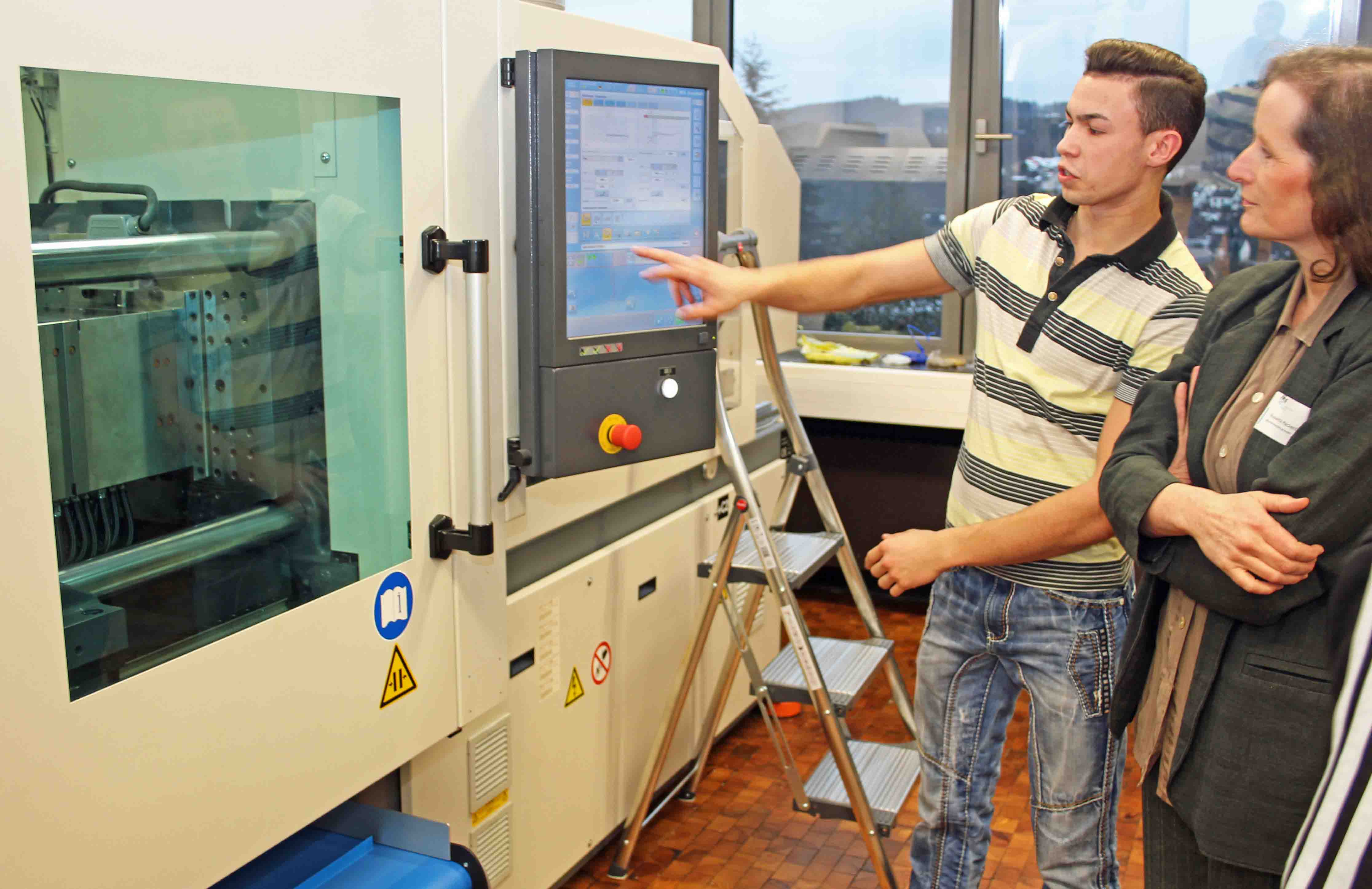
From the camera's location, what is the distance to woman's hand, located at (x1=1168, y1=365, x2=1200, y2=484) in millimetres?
1348

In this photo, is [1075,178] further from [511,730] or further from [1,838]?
[1,838]

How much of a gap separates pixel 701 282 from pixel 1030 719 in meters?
0.85

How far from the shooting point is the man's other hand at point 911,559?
1792mm

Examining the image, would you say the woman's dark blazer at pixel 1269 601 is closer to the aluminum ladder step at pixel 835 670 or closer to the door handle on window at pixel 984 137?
the aluminum ladder step at pixel 835 670

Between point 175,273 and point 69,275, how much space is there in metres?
0.16

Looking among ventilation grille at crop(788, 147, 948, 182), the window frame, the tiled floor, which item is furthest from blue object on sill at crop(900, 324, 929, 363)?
the tiled floor

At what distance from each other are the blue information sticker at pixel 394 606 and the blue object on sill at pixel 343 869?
289mm

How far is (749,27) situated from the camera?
454cm

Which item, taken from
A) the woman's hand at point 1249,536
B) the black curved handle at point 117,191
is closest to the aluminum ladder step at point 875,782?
the woman's hand at point 1249,536

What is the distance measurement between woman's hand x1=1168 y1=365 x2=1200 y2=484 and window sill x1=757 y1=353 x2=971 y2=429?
2.49 m

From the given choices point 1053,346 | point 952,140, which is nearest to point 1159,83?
point 1053,346

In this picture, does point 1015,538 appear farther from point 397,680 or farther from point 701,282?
point 397,680

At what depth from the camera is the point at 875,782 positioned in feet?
7.57

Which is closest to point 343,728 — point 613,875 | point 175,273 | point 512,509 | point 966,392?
point 512,509
